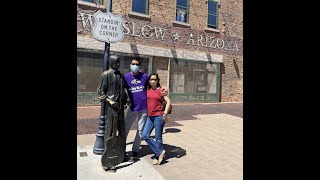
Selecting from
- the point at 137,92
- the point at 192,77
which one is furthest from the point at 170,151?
the point at 192,77

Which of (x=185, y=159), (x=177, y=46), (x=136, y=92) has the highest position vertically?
(x=177, y=46)

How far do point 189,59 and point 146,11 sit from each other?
4.29 metres

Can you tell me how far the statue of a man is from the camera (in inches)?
168

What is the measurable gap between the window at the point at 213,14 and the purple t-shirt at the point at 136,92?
13.7 m

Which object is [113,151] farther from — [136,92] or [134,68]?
[134,68]

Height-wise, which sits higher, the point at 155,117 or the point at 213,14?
the point at 213,14

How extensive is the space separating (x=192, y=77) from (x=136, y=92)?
1202 centimetres

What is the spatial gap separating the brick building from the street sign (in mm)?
7191

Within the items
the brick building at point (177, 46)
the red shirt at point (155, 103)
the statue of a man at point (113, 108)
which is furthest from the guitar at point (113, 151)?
the brick building at point (177, 46)

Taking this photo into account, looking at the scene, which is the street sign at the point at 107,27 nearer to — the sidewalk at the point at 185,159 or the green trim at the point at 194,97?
the sidewalk at the point at 185,159

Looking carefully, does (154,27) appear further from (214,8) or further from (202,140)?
(202,140)

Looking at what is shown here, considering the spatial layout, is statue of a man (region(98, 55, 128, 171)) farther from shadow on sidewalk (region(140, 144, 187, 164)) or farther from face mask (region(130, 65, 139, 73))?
shadow on sidewalk (region(140, 144, 187, 164))

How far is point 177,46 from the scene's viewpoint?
15391 mm

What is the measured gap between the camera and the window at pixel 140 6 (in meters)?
13.9
